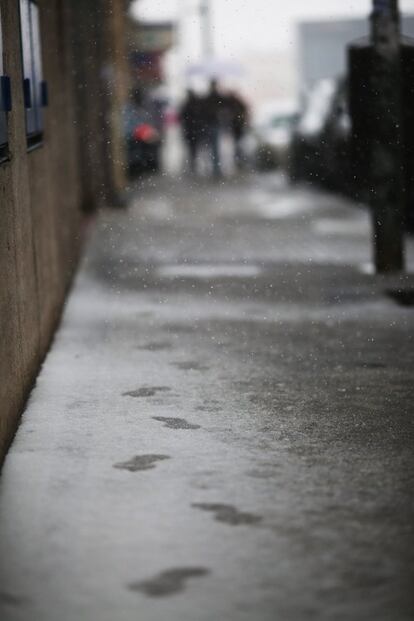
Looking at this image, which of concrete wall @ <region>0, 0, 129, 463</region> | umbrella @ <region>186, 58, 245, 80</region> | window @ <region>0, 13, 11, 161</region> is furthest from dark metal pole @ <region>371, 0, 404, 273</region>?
umbrella @ <region>186, 58, 245, 80</region>

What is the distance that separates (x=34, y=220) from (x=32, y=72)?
3.28ft

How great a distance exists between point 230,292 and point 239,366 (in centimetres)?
358

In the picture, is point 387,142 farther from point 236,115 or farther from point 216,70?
point 216,70

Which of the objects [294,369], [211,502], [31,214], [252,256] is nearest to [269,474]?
[211,502]

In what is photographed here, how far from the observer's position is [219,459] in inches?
240

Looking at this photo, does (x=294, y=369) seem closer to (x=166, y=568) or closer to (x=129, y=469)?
(x=129, y=469)

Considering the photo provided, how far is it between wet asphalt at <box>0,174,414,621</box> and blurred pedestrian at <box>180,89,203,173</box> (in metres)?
18.3

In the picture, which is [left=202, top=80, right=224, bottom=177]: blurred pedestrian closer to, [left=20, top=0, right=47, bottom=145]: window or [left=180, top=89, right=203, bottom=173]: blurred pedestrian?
[left=180, top=89, right=203, bottom=173]: blurred pedestrian

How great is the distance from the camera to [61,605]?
425 cm

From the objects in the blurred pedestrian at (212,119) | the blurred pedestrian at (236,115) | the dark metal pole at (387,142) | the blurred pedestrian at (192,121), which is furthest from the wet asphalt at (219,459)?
the blurred pedestrian at (236,115)

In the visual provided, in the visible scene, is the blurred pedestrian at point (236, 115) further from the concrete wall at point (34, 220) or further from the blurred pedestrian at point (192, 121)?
the concrete wall at point (34, 220)

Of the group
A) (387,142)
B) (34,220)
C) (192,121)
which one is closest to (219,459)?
(34,220)

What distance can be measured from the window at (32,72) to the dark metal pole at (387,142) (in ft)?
11.7

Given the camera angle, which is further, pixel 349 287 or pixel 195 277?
pixel 195 277
